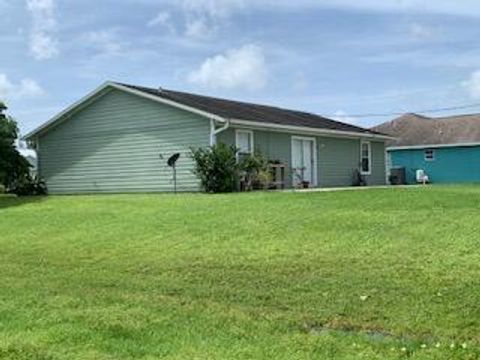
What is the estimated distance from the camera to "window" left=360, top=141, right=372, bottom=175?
34.5 meters

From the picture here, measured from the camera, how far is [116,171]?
28812 mm

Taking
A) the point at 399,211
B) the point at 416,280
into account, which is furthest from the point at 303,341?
the point at 399,211

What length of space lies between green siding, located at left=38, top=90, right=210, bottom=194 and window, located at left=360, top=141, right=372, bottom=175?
10.1 meters

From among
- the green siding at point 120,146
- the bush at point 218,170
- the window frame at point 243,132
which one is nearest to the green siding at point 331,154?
the window frame at point 243,132

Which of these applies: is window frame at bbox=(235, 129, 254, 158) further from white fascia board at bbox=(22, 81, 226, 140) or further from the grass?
the grass

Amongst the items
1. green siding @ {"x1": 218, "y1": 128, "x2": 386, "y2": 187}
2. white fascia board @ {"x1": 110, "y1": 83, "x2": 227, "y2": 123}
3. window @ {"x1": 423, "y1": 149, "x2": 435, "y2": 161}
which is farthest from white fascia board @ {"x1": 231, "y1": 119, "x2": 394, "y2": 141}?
window @ {"x1": 423, "y1": 149, "x2": 435, "y2": 161}

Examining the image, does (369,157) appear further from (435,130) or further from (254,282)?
(254,282)

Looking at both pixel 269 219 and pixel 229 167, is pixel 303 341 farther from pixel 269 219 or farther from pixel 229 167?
pixel 229 167

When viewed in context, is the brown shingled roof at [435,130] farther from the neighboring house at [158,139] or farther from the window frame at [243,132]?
the window frame at [243,132]

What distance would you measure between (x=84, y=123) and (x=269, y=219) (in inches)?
631

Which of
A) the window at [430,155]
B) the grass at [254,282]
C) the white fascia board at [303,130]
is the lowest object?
the grass at [254,282]

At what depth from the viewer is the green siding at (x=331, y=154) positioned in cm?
2833

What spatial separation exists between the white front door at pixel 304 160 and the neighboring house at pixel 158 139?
4 cm

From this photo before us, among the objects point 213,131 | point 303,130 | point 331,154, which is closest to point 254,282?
point 213,131
